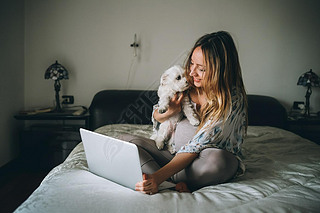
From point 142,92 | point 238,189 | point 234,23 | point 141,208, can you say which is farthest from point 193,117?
point 234,23

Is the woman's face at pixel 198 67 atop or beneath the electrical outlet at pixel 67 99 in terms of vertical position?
atop

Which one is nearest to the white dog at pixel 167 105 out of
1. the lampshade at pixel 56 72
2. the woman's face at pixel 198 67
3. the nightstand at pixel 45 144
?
the woman's face at pixel 198 67

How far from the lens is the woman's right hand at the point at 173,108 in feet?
4.60

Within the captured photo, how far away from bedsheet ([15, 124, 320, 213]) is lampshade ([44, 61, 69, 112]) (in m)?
1.43

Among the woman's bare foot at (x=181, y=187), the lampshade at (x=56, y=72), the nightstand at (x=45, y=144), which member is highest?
the lampshade at (x=56, y=72)

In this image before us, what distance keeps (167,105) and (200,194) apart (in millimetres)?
545

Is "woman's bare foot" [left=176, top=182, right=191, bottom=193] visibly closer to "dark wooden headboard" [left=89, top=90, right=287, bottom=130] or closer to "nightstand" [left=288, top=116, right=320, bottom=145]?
"dark wooden headboard" [left=89, top=90, right=287, bottom=130]

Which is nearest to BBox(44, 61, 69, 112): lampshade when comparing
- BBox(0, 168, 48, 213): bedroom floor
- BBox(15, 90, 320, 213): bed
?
BBox(0, 168, 48, 213): bedroom floor

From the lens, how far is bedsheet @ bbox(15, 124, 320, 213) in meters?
0.88

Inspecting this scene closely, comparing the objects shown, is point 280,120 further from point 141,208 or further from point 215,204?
point 141,208

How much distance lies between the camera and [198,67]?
1.24m

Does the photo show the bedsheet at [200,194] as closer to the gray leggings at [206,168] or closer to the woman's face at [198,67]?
the gray leggings at [206,168]

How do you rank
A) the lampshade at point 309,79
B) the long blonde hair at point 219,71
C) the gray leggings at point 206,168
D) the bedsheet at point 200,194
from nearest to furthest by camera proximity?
the bedsheet at point 200,194 < the gray leggings at point 206,168 < the long blonde hair at point 219,71 < the lampshade at point 309,79

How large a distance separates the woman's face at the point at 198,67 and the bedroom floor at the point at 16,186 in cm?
159
